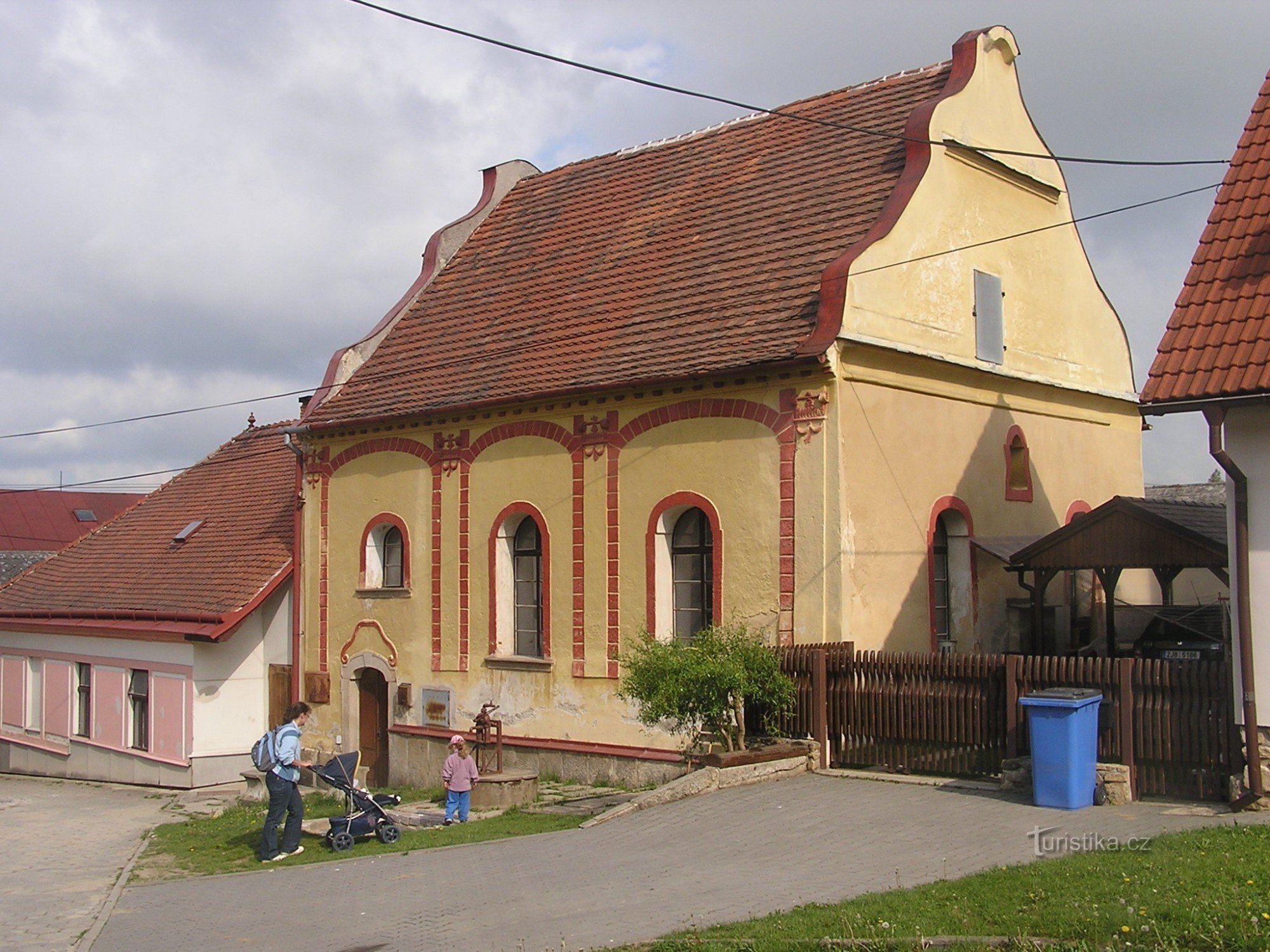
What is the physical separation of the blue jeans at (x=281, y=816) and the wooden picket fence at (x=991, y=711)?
5599 millimetres

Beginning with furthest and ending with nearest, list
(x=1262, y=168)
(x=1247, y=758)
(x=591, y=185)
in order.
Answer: (x=591, y=185), (x=1262, y=168), (x=1247, y=758)

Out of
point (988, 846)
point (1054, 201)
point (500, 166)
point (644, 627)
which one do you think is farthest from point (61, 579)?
point (988, 846)

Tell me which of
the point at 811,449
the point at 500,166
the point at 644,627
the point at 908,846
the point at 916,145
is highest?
the point at 500,166

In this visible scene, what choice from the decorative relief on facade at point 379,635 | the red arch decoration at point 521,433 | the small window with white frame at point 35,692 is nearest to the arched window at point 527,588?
the red arch decoration at point 521,433

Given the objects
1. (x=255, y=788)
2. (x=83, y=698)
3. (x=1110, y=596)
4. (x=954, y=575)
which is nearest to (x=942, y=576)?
(x=954, y=575)

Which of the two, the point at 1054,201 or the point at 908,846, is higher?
the point at 1054,201

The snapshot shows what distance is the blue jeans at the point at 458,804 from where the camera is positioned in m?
15.2

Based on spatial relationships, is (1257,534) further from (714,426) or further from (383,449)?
(383,449)

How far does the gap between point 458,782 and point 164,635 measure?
11.5m

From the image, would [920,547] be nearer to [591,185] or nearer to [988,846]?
[988,846]

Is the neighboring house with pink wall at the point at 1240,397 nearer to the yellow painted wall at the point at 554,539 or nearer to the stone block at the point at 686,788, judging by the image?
the yellow painted wall at the point at 554,539

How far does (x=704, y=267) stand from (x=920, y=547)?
507 cm

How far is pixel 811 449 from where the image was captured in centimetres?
1616

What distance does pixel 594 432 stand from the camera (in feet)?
61.6
